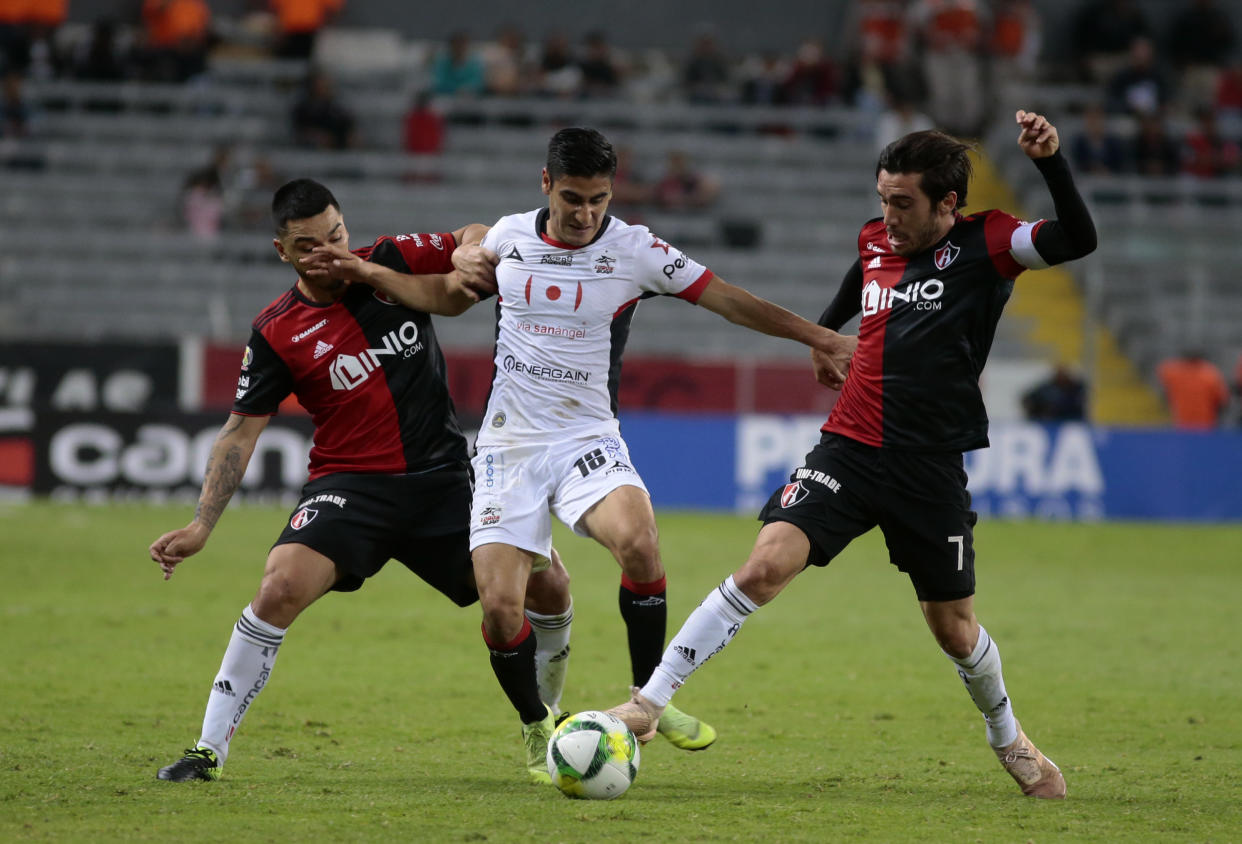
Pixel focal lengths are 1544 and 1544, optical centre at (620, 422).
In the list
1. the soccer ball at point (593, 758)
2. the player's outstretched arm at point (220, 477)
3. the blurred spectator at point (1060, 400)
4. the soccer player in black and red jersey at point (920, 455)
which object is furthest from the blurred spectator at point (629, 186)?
the soccer ball at point (593, 758)

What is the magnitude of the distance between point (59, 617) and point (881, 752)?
20.5 ft

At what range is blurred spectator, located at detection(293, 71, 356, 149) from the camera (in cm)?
2288

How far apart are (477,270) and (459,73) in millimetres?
18283

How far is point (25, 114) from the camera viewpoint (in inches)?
901

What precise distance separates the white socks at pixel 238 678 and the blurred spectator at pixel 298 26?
19.9 meters

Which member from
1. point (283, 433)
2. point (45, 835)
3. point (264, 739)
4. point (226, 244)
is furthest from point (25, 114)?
point (45, 835)

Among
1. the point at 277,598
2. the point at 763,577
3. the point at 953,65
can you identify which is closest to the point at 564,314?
the point at 763,577

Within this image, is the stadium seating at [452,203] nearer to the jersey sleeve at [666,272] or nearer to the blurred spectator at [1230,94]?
the blurred spectator at [1230,94]

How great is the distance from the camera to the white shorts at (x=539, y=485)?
6199 millimetres

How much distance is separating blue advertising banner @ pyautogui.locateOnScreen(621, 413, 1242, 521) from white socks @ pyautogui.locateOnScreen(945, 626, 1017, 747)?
12.1m

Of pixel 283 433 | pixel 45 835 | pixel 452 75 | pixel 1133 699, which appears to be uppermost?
pixel 452 75

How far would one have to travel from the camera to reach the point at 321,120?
22.9 metres

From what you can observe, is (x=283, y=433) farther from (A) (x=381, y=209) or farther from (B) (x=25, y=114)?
(B) (x=25, y=114)

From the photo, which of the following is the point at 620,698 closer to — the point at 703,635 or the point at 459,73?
Result: the point at 703,635
